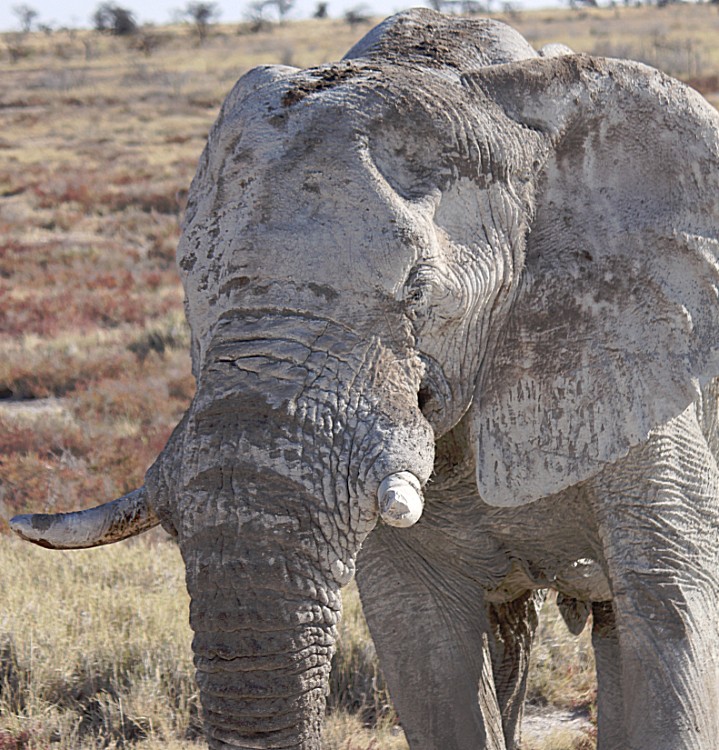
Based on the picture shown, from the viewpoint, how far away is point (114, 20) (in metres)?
66.8

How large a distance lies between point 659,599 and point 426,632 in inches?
31.0

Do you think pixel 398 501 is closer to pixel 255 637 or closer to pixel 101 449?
pixel 255 637

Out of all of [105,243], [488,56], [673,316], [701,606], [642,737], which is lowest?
[642,737]

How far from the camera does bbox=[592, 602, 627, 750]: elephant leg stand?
11.6 ft

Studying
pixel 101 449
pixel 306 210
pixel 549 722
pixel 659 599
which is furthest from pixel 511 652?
pixel 101 449

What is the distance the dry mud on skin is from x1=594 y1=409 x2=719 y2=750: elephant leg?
4.90 ft

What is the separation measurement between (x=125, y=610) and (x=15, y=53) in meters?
58.1

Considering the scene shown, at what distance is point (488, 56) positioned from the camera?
9.87 ft

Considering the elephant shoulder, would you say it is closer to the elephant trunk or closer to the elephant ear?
the elephant ear

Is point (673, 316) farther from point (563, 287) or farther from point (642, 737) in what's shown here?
point (642, 737)

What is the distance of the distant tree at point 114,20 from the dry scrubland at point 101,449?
3866 cm

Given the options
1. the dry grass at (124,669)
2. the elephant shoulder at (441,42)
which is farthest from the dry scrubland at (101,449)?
the elephant shoulder at (441,42)

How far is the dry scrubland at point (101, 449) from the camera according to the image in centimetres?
437

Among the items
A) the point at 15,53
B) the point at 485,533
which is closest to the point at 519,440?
the point at 485,533
